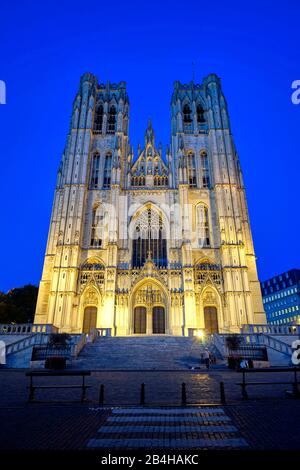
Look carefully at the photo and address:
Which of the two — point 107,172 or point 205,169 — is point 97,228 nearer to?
point 107,172

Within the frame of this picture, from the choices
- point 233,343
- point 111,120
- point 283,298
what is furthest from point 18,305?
point 283,298

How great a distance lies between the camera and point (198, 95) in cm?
4250

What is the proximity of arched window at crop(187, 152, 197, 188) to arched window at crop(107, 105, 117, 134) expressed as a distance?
10.7 m

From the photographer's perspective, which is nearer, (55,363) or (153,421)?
(153,421)

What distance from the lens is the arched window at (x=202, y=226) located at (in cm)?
3372

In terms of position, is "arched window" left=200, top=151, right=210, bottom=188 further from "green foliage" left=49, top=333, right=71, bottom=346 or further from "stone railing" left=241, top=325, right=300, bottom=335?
"green foliage" left=49, top=333, right=71, bottom=346

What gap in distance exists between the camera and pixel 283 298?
77.0 meters

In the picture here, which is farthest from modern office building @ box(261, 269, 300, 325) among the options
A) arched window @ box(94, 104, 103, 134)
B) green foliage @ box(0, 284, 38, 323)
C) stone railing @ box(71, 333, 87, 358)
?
stone railing @ box(71, 333, 87, 358)

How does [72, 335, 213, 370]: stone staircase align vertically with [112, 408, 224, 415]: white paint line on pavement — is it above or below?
above

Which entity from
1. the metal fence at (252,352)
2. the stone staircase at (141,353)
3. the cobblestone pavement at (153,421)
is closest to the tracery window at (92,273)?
the stone staircase at (141,353)

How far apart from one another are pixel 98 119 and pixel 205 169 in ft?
53.3

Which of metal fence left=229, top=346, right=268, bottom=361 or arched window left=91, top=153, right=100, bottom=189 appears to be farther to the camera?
arched window left=91, top=153, right=100, bottom=189

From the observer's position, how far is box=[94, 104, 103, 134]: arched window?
40375 mm

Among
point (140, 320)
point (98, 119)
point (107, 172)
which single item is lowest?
point (140, 320)
